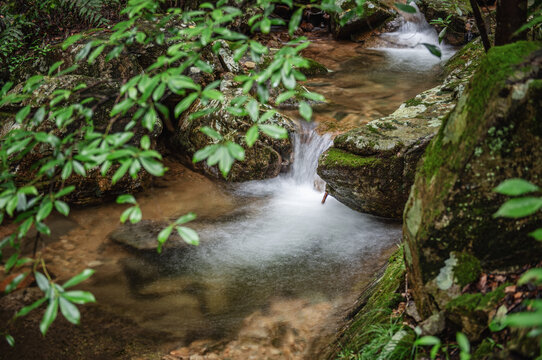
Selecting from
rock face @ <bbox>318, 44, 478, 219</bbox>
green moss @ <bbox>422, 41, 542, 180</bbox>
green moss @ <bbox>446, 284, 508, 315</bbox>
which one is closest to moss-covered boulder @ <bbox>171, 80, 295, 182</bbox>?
rock face @ <bbox>318, 44, 478, 219</bbox>

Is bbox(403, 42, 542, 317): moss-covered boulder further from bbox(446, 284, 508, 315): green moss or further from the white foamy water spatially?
the white foamy water

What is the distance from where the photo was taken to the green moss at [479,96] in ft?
6.44

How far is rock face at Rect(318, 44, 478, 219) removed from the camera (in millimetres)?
4789

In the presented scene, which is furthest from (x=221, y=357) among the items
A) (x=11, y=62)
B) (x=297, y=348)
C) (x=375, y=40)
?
(x=375, y=40)

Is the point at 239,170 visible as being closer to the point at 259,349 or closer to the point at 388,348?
the point at 259,349

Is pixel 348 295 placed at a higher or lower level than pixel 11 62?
lower

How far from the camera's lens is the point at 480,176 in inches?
79.8

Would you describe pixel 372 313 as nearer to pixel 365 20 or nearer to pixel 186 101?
pixel 186 101

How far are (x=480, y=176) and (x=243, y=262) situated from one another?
3.32 m

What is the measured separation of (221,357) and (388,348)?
59.7 inches

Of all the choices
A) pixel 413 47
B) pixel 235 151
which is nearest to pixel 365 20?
pixel 413 47

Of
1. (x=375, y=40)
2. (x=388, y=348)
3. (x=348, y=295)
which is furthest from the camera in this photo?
(x=375, y=40)

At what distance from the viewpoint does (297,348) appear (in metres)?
3.38

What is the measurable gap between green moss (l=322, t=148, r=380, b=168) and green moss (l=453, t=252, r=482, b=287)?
2.79 metres
